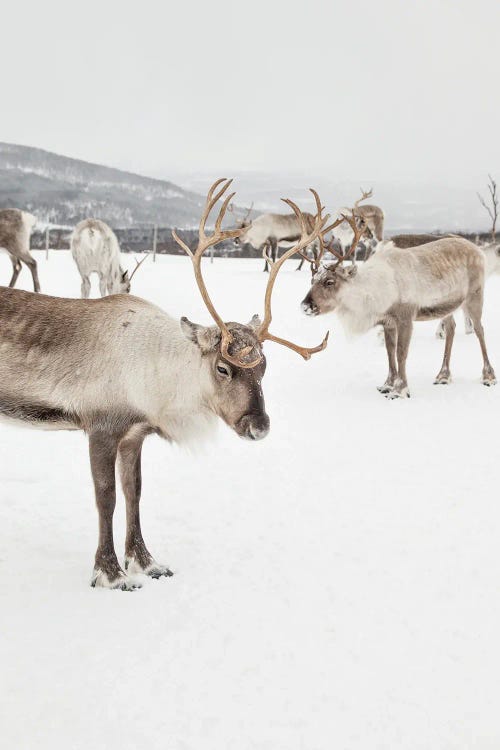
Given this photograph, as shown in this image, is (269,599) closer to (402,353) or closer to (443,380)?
(402,353)

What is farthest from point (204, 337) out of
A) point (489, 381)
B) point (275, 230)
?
point (275, 230)

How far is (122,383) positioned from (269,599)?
1092 mm

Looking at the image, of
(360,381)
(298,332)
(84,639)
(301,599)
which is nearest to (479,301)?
(360,381)

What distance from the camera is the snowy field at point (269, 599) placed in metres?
2.26

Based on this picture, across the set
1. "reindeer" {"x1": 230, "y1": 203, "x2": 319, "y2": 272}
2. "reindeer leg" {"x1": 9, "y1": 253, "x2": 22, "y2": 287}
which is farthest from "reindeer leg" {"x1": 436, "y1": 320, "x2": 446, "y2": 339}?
"reindeer" {"x1": 230, "y1": 203, "x2": 319, "y2": 272}

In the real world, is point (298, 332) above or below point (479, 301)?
below

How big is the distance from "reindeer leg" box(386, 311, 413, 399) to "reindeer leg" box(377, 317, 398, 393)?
8 cm

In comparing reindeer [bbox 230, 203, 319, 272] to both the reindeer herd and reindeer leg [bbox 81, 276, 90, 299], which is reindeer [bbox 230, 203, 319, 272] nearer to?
reindeer leg [bbox 81, 276, 90, 299]

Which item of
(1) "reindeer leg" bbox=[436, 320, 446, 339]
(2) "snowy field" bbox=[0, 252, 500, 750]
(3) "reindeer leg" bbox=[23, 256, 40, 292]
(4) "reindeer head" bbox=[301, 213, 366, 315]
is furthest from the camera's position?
(3) "reindeer leg" bbox=[23, 256, 40, 292]

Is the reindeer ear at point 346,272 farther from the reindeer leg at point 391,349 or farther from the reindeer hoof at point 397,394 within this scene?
the reindeer hoof at point 397,394

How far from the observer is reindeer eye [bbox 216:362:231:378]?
121 inches

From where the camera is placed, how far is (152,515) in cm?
393

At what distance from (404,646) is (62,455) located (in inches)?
116

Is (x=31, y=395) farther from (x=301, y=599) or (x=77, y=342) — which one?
(x=301, y=599)
